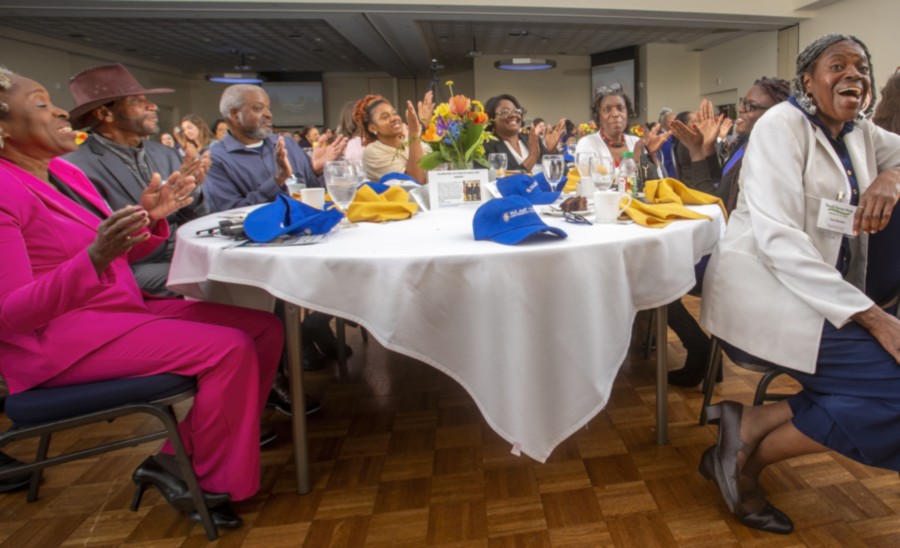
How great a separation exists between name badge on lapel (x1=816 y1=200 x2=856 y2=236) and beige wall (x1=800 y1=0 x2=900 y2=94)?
352 inches

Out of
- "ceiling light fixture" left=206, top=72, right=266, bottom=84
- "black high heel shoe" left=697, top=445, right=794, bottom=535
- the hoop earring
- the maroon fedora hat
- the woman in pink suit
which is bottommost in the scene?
"black high heel shoe" left=697, top=445, right=794, bottom=535

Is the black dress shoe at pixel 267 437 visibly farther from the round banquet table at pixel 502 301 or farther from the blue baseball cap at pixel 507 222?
the blue baseball cap at pixel 507 222

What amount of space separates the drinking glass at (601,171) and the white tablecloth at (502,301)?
20.3 inches

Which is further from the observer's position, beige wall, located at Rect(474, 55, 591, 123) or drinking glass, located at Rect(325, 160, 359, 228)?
beige wall, located at Rect(474, 55, 591, 123)

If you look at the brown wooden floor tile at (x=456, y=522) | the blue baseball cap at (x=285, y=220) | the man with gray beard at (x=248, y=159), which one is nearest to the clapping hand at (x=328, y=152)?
the man with gray beard at (x=248, y=159)

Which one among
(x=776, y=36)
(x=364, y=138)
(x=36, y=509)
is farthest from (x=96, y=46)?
(x=776, y=36)

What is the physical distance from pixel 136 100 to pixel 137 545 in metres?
1.73

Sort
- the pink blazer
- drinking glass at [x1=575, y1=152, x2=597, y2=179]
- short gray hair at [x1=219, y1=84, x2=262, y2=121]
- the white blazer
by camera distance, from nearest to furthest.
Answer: the pink blazer, the white blazer, drinking glass at [x1=575, y1=152, x2=597, y2=179], short gray hair at [x1=219, y1=84, x2=262, y2=121]

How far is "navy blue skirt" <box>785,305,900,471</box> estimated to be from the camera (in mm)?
1236

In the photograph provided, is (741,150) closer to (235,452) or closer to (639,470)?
(639,470)

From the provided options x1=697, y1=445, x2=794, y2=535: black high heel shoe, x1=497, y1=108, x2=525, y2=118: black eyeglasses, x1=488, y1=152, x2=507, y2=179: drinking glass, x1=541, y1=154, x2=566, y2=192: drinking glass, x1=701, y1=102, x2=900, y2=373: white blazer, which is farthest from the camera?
x1=497, y1=108, x2=525, y2=118: black eyeglasses

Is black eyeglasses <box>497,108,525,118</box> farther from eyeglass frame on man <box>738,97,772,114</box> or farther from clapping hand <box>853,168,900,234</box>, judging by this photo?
clapping hand <box>853,168,900,234</box>

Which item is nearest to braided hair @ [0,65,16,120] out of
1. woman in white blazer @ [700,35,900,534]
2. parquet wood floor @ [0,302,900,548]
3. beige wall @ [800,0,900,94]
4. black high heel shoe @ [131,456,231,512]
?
black high heel shoe @ [131,456,231,512]

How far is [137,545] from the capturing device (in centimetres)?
149
